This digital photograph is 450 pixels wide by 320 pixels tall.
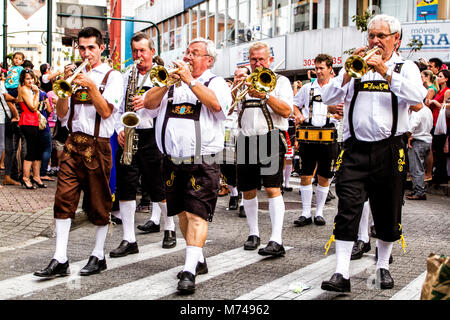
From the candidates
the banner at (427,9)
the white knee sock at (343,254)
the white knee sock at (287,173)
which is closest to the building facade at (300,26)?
the banner at (427,9)

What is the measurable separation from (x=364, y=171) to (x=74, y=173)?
105 inches

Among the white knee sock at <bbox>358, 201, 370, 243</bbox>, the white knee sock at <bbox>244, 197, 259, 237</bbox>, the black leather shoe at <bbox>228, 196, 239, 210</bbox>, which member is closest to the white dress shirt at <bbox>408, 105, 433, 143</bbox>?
the black leather shoe at <bbox>228, 196, 239, 210</bbox>

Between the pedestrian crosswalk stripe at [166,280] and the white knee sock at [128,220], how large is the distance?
35.6 inches

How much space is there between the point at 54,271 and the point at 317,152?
4.43 meters

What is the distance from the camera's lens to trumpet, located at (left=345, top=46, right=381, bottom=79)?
15.3ft

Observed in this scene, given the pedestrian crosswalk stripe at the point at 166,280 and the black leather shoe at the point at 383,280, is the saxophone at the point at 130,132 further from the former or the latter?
the black leather shoe at the point at 383,280

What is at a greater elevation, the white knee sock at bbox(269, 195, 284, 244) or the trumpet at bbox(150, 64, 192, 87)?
the trumpet at bbox(150, 64, 192, 87)

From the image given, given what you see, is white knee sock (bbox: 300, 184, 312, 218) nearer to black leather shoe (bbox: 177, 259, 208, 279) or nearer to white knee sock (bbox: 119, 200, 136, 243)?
white knee sock (bbox: 119, 200, 136, 243)

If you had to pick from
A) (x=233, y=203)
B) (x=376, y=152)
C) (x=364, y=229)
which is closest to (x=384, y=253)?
(x=376, y=152)

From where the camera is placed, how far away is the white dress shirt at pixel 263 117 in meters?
6.55

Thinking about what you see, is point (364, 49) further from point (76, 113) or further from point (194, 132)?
point (76, 113)

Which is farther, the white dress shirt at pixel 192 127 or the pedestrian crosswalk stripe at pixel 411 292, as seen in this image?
the white dress shirt at pixel 192 127

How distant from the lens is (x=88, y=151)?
546 cm

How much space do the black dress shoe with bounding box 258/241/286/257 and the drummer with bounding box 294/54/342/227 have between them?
6.43ft
